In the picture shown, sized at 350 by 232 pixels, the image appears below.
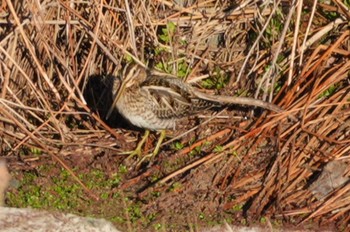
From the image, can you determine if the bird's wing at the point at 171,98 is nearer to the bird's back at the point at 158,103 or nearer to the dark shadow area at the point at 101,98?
the bird's back at the point at 158,103

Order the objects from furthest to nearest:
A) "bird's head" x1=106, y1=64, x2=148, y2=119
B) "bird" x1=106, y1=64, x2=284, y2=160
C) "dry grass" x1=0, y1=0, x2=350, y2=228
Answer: "bird" x1=106, y1=64, x2=284, y2=160
"bird's head" x1=106, y1=64, x2=148, y2=119
"dry grass" x1=0, y1=0, x2=350, y2=228

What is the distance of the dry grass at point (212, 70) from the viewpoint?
20.1 ft

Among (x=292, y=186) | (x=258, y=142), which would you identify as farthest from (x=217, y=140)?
(x=292, y=186)

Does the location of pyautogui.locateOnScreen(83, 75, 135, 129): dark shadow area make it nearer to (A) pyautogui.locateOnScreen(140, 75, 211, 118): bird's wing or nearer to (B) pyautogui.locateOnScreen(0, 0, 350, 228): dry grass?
(B) pyautogui.locateOnScreen(0, 0, 350, 228): dry grass

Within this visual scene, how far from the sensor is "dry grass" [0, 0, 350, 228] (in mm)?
6125

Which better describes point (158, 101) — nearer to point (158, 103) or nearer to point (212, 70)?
point (158, 103)

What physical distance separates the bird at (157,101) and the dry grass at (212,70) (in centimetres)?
23

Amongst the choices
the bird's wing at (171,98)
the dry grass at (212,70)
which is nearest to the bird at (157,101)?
the bird's wing at (171,98)

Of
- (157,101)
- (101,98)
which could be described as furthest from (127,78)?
(101,98)

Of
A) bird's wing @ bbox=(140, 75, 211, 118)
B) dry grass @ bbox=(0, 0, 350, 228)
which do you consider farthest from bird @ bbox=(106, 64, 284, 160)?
dry grass @ bbox=(0, 0, 350, 228)

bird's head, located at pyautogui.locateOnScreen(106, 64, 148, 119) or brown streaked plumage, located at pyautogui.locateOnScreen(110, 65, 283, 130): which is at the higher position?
bird's head, located at pyautogui.locateOnScreen(106, 64, 148, 119)

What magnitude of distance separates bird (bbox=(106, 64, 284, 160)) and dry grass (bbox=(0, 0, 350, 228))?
23 cm

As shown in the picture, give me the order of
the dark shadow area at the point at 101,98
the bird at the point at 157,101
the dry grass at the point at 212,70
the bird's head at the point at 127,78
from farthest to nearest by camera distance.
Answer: the dark shadow area at the point at 101,98 → the bird at the point at 157,101 → the bird's head at the point at 127,78 → the dry grass at the point at 212,70

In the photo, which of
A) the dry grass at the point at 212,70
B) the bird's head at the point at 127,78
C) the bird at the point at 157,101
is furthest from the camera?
the bird at the point at 157,101
